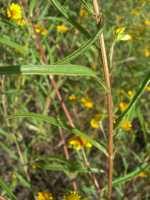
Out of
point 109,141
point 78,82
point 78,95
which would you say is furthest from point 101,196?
point 78,82

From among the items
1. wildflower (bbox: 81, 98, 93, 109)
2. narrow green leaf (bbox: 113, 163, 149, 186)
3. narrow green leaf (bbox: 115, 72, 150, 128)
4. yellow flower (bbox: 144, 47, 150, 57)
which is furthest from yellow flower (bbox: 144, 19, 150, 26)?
narrow green leaf (bbox: 115, 72, 150, 128)

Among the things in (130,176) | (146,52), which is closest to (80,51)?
(130,176)

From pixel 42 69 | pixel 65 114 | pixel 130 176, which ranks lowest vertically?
pixel 130 176

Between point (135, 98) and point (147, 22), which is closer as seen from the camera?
point (135, 98)

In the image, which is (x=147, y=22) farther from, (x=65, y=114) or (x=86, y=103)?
(x=65, y=114)

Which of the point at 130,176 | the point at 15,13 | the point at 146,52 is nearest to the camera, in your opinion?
the point at 130,176

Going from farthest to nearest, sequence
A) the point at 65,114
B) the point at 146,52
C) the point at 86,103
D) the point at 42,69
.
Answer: the point at 146,52, the point at 86,103, the point at 65,114, the point at 42,69

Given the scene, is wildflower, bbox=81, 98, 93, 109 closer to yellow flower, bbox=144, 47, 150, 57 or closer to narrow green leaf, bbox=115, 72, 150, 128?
yellow flower, bbox=144, 47, 150, 57

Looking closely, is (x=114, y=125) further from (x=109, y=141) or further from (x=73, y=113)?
(x=73, y=113)
